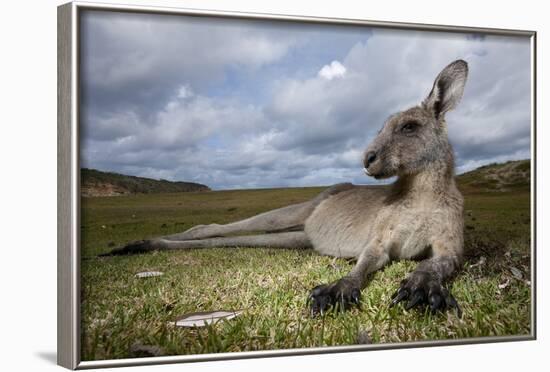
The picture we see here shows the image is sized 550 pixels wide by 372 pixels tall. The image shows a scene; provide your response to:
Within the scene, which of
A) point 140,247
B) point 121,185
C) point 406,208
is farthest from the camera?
point 406,208

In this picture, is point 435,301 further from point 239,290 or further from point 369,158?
point 239,290

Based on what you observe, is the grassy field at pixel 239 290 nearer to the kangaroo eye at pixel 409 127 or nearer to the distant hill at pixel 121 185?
the distant hill at pixel 121 185

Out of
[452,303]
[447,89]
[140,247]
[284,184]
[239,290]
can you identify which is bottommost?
[452,303]

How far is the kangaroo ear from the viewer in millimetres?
5508

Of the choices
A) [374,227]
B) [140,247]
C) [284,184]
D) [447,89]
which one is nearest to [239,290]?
[140,247]

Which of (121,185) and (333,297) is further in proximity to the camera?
(333,297)

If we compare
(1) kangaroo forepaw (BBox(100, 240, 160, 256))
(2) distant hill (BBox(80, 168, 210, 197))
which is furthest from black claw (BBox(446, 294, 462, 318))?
(1) kangaroo forepaw (BBox(100, 240, 160, 256))

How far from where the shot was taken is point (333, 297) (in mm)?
4895

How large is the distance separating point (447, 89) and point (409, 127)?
484 mm

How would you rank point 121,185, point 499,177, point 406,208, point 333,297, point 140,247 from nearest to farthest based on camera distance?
point 121,185
point 333,297
point 140,247
point 406,208
point 499,177

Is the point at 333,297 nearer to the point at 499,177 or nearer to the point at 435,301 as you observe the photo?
the point at 435,301

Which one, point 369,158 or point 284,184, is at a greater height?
point 369,158

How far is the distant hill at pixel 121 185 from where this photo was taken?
4586 millimetres

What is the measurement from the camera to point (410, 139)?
5473 millimetres
